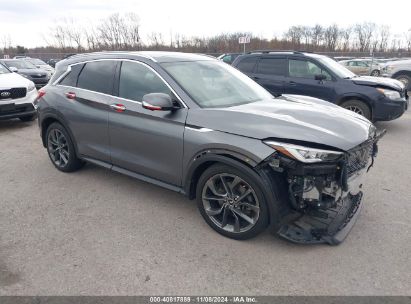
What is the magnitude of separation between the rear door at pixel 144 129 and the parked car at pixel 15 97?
5.06m

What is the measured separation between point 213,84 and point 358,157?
1761 millimetres

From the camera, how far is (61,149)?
498cm

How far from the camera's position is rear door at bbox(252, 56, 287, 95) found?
8.26m

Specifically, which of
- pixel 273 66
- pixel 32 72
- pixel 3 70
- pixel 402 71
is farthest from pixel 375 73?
pixel 3 70

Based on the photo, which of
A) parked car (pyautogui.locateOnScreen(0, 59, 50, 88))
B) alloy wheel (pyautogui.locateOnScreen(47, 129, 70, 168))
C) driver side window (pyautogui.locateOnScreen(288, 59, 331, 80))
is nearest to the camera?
alloy wheel (pyautogui.locateOnScreen(47, 129, 70, 168))

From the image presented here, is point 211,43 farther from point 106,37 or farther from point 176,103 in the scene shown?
point 176,103

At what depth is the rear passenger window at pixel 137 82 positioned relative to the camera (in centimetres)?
362

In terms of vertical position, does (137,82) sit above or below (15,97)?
above

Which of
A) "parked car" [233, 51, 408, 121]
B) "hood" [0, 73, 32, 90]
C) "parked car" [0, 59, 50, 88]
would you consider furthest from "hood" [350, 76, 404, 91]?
"parked car" [0, 59, 50, 88]

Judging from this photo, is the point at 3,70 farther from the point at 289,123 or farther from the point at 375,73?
the point at 375,73

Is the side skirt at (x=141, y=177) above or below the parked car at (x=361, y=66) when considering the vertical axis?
below

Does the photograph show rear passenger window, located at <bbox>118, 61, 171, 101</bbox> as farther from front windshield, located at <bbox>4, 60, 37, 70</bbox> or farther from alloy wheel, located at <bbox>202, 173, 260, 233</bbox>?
front windshield, located at <bbox>4, 60, 37, 70</bbox>

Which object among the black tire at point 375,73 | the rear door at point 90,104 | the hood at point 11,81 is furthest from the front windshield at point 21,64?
the black tire at point 375,73

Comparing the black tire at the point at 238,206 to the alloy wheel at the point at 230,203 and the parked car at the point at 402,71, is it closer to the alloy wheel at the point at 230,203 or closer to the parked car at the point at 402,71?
the alloy wheel at the point at 230,203
